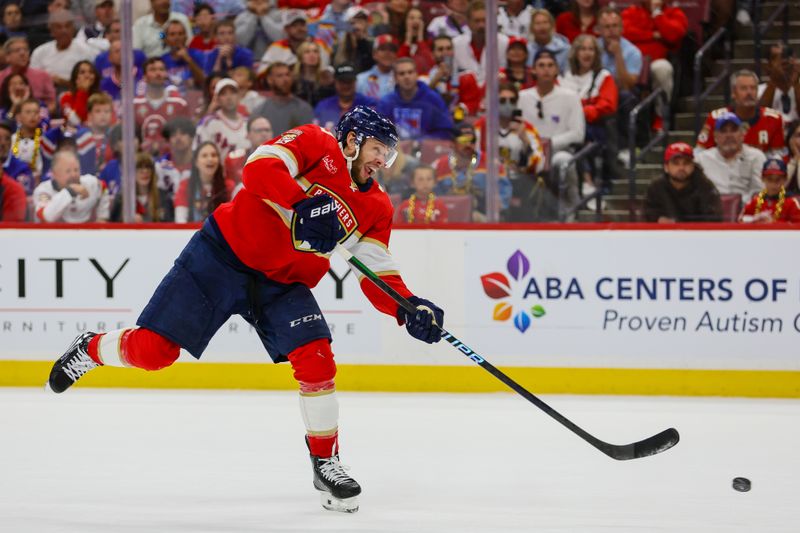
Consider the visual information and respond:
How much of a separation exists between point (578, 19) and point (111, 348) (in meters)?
3.44

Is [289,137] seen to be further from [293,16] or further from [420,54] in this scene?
[293,16]

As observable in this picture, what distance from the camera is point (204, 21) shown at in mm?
6457

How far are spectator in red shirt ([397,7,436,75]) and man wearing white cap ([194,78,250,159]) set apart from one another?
91 cm

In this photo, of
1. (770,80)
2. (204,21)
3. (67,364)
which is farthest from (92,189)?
(770,80)

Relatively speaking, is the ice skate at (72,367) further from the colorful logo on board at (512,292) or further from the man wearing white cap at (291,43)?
the man wearing white cap at (291,43)

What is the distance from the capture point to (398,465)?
418cm

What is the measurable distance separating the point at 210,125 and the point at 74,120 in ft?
2.42

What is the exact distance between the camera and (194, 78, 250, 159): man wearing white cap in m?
6.25

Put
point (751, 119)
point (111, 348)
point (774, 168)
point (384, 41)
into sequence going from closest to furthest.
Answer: point (111, 348) → point (774, 168) → point (751, 119) → point (384, 41)

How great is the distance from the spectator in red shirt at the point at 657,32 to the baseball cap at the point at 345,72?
1442 millimetres

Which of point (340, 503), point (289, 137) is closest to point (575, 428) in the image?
point (340, 503)

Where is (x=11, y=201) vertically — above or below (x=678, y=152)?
below

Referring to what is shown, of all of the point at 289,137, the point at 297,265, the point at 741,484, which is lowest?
the point at 741,484

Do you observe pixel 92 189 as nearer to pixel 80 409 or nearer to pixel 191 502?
pixel 80 409
